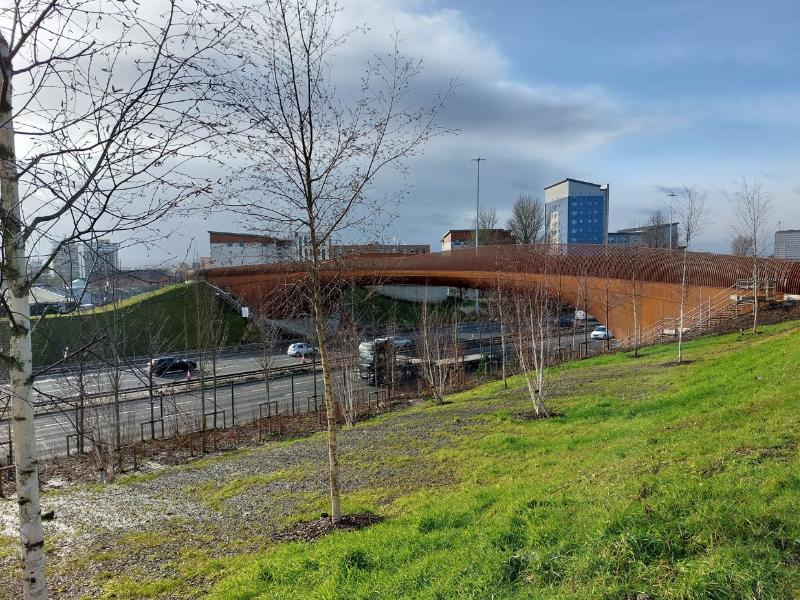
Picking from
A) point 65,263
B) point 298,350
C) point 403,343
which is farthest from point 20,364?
point 298,350

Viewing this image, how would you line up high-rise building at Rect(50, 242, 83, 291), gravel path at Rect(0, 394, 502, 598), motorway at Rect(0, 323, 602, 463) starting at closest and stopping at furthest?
high-rise building at Rect(50, 242, 83, 291) → gravel path at Rect(0, 394, 502, 598) → motorway at Rect(0, 323, 602, 463)

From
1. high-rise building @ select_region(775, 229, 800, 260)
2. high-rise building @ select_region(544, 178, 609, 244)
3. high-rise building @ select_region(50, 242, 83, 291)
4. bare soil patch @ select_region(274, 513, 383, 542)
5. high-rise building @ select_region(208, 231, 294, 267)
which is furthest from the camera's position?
high-rise building @ select_region(544, 178, 609, 244)

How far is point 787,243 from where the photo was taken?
104 ft

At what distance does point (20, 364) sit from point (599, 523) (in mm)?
4310

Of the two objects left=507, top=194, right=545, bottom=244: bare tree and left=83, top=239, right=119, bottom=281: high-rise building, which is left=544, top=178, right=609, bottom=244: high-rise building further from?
left=83, top=239, right=119, bottom=281: high-rise building

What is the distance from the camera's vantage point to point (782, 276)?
21.9 m

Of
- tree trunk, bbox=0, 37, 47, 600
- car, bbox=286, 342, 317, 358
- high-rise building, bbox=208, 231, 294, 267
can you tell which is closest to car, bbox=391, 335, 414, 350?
car, bbox=286, 342, 317, 358

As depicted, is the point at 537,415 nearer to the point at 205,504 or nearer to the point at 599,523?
the point at 205,504

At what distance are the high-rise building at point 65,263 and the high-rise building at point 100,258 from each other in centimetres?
6

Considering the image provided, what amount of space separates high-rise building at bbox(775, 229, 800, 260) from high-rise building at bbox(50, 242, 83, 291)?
30.9m

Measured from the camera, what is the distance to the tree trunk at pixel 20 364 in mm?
3193

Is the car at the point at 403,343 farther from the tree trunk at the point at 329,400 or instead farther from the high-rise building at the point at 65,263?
the high-rise building at the point at 65,263

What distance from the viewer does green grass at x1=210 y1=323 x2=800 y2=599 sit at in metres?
3.47

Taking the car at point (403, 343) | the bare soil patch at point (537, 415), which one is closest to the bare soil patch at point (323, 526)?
the bare soil patch at point (537, 415)
